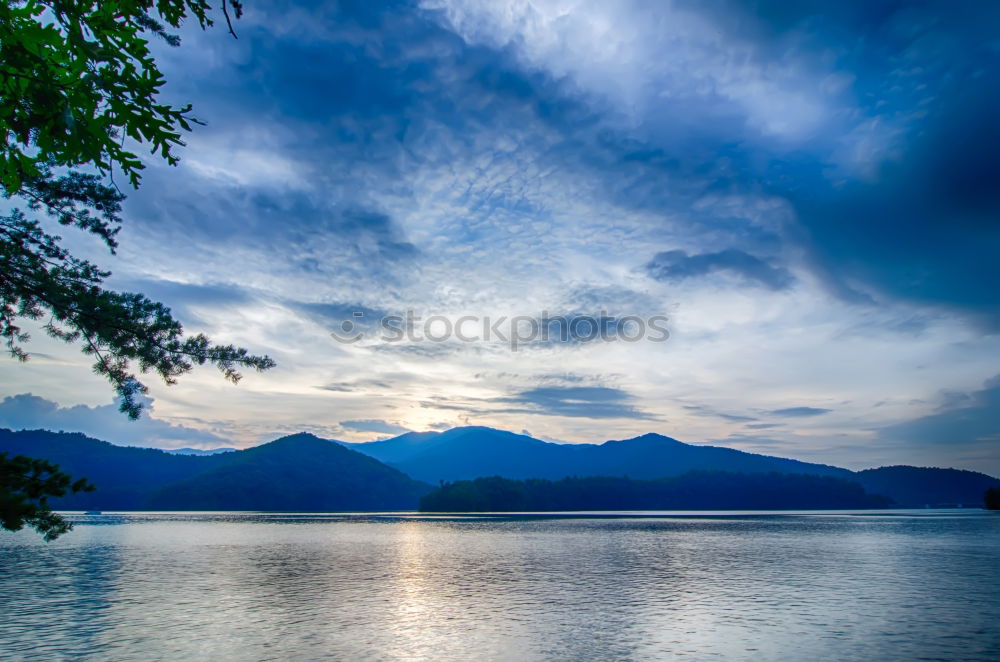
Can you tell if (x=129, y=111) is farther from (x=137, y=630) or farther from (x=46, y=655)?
(x=137, y=630)

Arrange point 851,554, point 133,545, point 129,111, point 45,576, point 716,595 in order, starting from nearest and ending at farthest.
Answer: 1. point 129,111
2. point 716,595
3. point 45,576
4. point 851,554
5. point 133,545

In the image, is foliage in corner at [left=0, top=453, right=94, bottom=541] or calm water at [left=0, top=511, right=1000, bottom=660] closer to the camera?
foliage in corner at [left=0, top=453, right=94, bottom=541]

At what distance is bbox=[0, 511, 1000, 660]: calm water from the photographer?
28234mm

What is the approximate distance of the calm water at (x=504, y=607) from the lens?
28234mm

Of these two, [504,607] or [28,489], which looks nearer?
[28,489]

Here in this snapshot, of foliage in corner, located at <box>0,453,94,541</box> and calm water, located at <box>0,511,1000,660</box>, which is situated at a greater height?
foliage in corner, located at <box>0,453,94,541</box>

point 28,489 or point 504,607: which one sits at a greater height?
point 28,489

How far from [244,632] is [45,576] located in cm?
3845

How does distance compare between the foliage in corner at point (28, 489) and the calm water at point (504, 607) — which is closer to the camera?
the foliage in corner at point (28, 489)

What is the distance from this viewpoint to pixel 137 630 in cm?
3206

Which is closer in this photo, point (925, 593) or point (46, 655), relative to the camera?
point (46, 655)

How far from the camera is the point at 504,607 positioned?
39000 millimetres

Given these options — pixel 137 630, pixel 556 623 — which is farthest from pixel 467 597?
pixel 137 630

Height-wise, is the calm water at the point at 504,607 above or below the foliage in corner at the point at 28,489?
below
